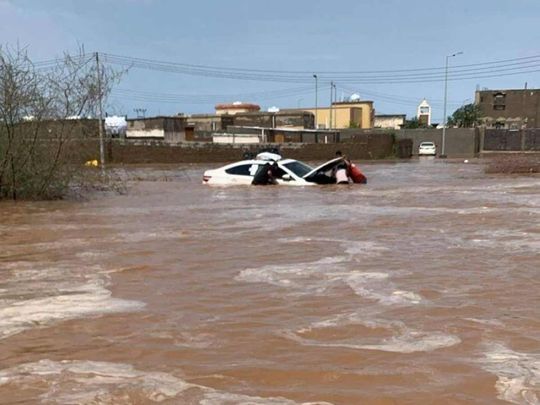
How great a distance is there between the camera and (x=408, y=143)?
5072 centimetres

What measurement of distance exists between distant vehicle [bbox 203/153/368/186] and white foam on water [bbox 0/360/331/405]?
14884mm

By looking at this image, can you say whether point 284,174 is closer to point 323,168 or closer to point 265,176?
point 265,176

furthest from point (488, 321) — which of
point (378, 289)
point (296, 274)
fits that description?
point (296, 274)

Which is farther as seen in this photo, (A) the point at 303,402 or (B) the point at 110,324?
(B) the point at 110,324

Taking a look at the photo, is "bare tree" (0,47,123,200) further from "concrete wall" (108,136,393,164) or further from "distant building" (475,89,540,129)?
"distant building" (475,89,540,129)

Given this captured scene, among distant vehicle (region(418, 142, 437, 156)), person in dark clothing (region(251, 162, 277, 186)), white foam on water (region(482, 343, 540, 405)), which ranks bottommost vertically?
white foam on water (region(482, 343, 540, 405))

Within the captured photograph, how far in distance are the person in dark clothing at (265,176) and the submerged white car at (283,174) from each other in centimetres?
16

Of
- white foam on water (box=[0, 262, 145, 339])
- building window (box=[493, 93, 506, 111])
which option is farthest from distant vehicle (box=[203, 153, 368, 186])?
building window (box=[493, 93, 506, 111])

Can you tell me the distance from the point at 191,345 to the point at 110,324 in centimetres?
90

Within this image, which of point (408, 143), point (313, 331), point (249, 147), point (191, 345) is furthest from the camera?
point (408, 143)

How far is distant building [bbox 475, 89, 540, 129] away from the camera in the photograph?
77062mm

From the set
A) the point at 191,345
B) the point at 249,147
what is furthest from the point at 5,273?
the point at 249,147

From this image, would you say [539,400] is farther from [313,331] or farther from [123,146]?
[123,146]

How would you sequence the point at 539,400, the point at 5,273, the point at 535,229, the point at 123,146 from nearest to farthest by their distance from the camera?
1. the point at 539,400
2. the point at 5,273
3. the point at 535,229
4. the point at 123,146
